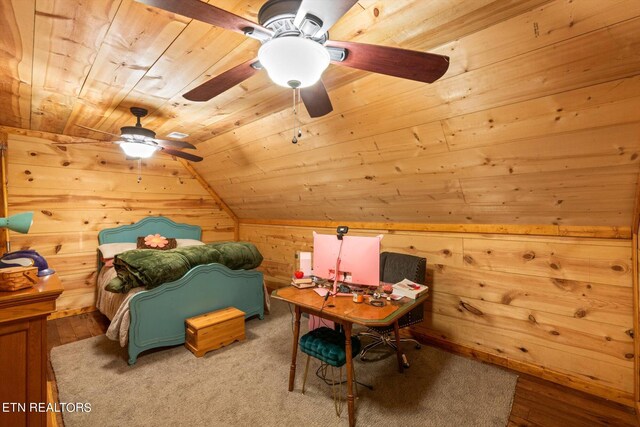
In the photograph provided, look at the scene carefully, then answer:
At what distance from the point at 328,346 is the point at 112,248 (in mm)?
3119

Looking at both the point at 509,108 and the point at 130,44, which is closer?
the point at 130,44

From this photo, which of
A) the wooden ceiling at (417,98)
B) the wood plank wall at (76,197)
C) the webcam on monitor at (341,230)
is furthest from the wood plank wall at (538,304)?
the wood plank wall at (76,197)

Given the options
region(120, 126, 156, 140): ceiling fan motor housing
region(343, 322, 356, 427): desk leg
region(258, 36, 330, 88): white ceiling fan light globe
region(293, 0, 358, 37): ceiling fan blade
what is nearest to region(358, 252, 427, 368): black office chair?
region(343, 322, 356, 427): desk leg

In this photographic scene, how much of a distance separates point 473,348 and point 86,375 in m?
3.26

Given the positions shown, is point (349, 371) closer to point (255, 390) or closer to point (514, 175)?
point (255, 390)

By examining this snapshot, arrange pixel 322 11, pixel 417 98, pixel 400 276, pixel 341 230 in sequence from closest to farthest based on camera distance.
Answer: pixel 322 11 → pixel 417 98 → pixel 341 230 → pixel 400 276

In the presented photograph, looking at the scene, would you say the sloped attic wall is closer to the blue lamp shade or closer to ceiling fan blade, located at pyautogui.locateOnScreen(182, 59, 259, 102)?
ceiling fan blade, located at pyautogui.locateOnScreen(182, 59, 259, 102)

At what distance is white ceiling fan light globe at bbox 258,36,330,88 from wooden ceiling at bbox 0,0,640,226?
1.43ft

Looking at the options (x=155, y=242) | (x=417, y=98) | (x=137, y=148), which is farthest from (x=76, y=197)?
(x=417, y=98)

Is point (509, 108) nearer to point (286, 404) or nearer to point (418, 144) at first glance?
point (418, 144)

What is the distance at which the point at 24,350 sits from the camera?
1256 millimetres

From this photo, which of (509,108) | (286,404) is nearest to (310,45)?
(509,108)

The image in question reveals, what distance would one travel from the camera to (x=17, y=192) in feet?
10.9

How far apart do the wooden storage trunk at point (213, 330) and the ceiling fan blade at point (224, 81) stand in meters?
2.05
